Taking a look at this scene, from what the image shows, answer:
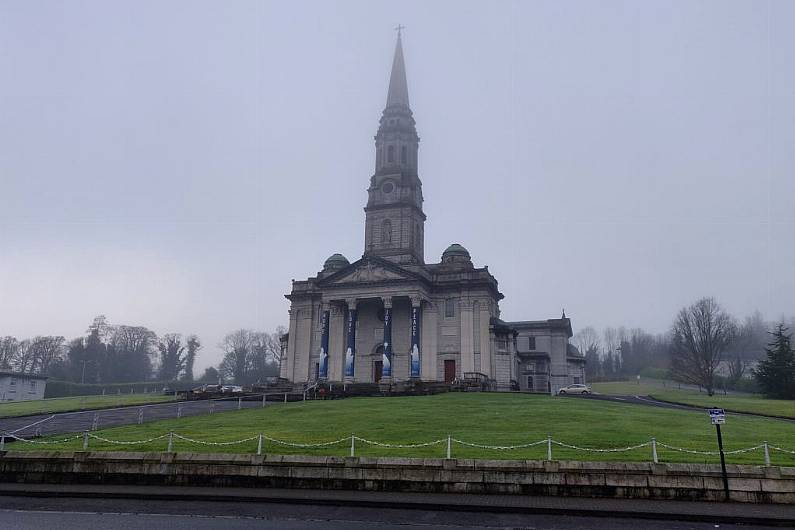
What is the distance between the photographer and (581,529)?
42.4ft

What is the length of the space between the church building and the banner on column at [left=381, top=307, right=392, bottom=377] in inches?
3.8

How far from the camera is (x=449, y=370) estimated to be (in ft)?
199

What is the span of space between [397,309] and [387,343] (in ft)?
17.5

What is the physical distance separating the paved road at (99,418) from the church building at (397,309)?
58.3 ft

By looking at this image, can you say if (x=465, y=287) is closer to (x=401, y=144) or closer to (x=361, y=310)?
(x=361, y=310)

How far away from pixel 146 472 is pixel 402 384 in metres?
34.6

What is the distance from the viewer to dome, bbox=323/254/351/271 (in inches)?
2768

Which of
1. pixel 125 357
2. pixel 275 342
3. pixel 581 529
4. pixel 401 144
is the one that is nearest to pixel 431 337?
pixel 401 144

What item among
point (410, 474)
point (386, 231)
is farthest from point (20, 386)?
point (410, 474)

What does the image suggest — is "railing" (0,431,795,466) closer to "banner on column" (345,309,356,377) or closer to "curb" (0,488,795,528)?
"curb" (0,488,795,528)

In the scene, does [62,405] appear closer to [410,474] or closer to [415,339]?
[415,339]

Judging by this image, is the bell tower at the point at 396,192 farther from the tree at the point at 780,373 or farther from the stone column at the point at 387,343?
the tree at the point at 780,373

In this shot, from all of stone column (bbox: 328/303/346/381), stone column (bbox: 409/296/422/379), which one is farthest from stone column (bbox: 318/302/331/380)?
stone column (bbox: 409/296/422/379)

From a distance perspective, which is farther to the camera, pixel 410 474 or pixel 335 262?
pixel 335 262
